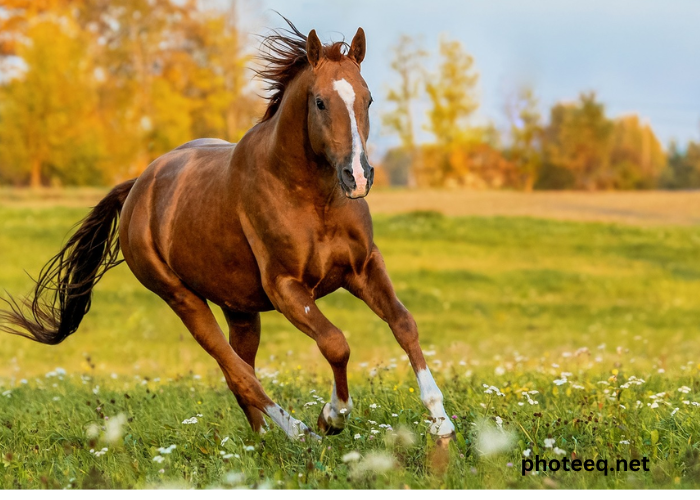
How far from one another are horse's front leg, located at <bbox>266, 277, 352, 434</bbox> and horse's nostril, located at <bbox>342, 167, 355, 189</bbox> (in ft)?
2.83

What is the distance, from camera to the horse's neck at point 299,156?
4699mm

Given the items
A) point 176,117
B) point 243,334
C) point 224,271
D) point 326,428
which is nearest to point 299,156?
point 224,271

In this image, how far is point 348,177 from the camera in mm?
4148

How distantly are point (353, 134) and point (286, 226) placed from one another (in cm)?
77

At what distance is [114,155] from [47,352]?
18.1 m

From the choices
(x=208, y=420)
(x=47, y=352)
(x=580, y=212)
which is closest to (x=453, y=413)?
(x=208, y=420)

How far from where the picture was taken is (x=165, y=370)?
1071 centimetres

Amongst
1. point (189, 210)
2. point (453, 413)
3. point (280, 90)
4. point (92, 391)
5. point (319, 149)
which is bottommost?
point (92, 391)

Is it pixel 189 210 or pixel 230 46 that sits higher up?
pixel 230 46

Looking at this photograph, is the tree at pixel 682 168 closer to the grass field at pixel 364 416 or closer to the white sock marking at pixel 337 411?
the grass field at pixel 364 416

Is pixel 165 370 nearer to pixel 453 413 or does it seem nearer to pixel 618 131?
pixel 453 413

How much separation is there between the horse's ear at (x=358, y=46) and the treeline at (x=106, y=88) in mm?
21170

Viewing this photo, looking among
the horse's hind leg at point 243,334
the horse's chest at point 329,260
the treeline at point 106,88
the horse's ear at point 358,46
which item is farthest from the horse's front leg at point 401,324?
the treeline at point 106,88

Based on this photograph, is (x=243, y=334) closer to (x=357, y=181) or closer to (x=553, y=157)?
(x=357, y=181)
